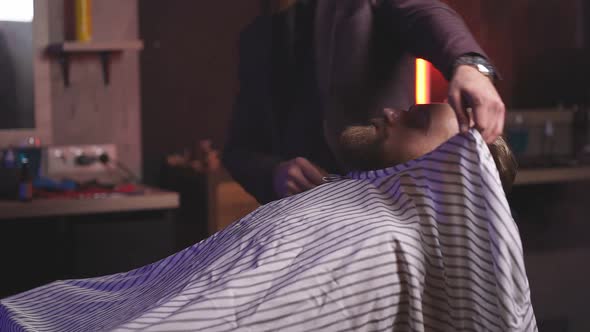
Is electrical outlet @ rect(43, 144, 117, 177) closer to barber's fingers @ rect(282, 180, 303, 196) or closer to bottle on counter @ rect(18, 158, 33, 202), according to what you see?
bottle on counter @ rect(18, 158, 33, 202)

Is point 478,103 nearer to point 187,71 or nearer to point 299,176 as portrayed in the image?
point 299,176

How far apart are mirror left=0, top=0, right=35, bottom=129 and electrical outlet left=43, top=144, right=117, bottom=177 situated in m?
0.19

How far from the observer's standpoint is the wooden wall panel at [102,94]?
308 centimetres

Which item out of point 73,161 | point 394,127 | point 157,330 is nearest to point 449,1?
point 73,161

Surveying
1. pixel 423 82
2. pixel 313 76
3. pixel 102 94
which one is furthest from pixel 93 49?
pixel 423 82

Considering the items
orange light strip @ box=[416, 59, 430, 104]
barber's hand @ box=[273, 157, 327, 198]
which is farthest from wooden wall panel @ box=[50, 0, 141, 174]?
barber's hand @ box=[273, 157, 327, 198]

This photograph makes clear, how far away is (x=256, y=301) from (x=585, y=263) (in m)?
2.93

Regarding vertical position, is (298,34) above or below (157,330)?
above

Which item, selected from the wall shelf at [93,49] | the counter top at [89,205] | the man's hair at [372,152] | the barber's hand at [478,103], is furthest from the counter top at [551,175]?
the barber's hand at [478,103]

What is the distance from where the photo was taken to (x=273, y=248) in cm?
→ 122

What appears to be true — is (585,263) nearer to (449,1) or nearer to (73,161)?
(449,1)

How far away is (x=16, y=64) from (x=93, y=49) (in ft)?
0.98

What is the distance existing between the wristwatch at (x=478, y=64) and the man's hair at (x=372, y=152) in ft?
0.40

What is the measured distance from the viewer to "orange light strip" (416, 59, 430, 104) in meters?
3.43
